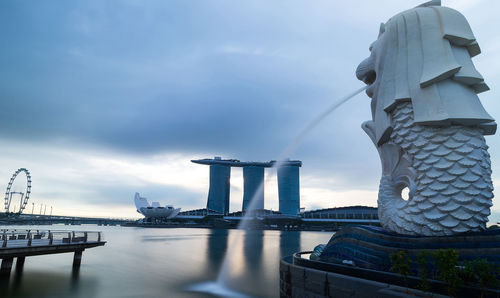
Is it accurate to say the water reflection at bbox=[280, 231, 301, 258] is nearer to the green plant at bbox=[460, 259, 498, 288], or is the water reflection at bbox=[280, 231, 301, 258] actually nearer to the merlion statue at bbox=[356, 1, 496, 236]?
the merlion statue at bbox=[356, 1, 496, 236]

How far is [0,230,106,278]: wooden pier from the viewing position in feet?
56.0

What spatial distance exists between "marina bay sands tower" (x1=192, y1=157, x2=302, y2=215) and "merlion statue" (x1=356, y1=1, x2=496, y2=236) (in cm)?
15944

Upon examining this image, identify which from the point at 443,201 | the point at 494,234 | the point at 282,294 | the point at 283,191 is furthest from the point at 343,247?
the point at 283,191

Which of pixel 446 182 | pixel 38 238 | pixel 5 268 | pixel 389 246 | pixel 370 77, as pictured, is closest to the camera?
pixel 446 182

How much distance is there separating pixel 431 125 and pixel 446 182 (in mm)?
2086

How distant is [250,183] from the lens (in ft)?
590

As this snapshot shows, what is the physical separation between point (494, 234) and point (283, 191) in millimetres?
170941

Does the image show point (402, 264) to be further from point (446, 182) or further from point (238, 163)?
point (238, 163)

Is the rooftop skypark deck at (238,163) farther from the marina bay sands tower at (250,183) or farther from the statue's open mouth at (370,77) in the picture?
the statue's open mouth at (370,77)

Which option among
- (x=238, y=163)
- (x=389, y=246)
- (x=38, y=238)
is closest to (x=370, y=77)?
(x=389, y=246)

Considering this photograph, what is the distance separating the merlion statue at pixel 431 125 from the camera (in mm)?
10711

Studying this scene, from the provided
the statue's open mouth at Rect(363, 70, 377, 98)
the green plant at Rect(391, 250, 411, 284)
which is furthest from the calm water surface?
the statue's open mouth at Rect(363, 70, 377, 98)

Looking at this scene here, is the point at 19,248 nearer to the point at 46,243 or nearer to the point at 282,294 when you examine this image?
the point at 46,243

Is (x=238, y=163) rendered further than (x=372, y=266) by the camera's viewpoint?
Yes
